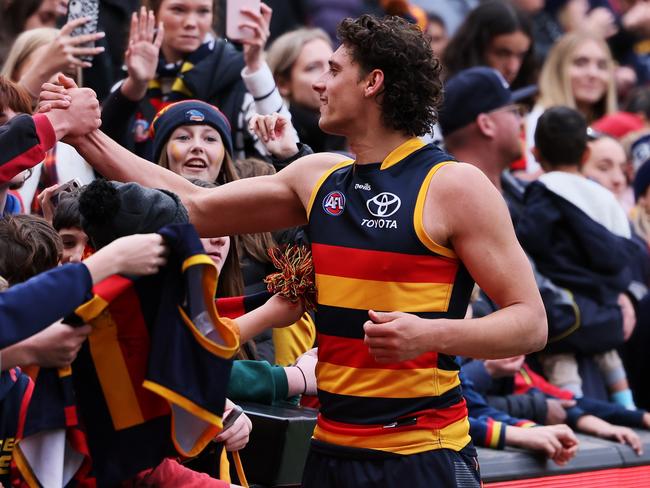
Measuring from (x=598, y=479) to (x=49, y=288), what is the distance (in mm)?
3849

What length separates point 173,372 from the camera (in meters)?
3.61

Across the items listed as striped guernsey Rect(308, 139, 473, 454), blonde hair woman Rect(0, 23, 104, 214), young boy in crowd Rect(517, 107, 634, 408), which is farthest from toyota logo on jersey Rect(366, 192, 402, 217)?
young boy in crowd Rect(517, 107, 634, 408)

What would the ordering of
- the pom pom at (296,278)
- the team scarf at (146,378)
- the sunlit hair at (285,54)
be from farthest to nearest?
1. the sunlit hair at (285,54)
2. the pom pom at (296,278)
3. the team scarf at (146,378)

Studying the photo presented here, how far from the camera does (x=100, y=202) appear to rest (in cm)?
370

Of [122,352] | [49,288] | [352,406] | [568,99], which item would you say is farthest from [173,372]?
[568,99]

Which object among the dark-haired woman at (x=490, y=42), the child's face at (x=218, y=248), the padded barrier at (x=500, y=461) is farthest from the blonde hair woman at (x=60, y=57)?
the dark-haired woman at (x=490, y=42)

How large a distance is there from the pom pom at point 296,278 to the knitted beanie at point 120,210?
2.36 ft

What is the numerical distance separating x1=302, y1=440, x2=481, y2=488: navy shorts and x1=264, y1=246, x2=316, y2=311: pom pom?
56 cm

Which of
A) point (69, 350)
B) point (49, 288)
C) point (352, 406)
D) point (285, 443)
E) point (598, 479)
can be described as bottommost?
point (598, 479)

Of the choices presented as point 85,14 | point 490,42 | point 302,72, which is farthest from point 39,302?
point 490,42

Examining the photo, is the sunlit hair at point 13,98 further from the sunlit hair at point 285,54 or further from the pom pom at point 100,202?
the sunlit hair at point 285,54

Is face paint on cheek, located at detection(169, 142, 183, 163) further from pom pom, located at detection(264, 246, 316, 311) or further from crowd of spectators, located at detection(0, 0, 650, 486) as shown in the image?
pom pom, located at detection(264, 246, 316, 311)

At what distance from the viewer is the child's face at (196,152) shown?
19.4ft

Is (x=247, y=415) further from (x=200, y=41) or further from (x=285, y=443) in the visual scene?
(x=200, y=41)
